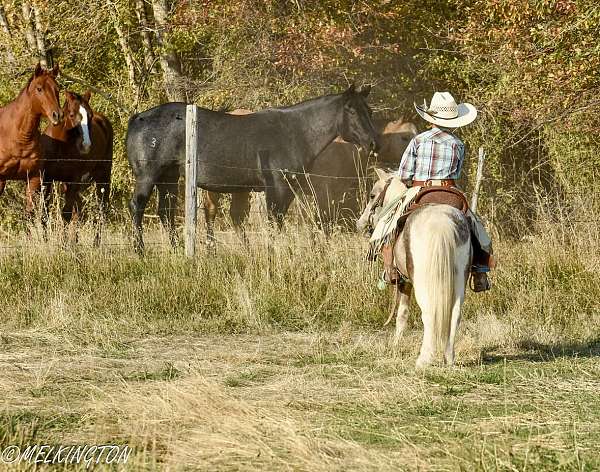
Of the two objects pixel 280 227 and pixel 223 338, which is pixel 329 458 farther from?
pixel 280 227

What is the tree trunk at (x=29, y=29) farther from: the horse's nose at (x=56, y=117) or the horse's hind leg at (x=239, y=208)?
the horse's nose at (x=56, y=117)

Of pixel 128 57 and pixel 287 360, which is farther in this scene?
pixel 128 57

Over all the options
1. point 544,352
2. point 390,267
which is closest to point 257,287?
point 390,267

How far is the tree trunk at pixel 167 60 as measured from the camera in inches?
740

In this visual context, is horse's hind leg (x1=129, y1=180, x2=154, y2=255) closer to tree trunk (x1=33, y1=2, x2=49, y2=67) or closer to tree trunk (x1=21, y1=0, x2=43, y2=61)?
tree trunk (x1=33, y1=2, x2=49, y2=67)

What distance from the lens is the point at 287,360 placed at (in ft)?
28.1

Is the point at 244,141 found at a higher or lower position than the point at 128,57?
lower

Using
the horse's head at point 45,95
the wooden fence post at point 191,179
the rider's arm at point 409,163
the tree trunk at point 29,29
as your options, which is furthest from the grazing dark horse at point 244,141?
the rider's arm at point 409,163

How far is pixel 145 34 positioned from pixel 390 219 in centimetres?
1185

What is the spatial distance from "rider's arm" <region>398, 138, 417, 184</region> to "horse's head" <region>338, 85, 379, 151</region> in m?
6.32

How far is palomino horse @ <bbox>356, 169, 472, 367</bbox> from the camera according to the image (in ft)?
25.0

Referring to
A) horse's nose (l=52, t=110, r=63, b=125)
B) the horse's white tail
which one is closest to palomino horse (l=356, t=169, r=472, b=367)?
the horse's white tail

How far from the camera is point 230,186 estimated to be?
14984mm

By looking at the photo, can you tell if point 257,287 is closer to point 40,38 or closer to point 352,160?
point 352,160
